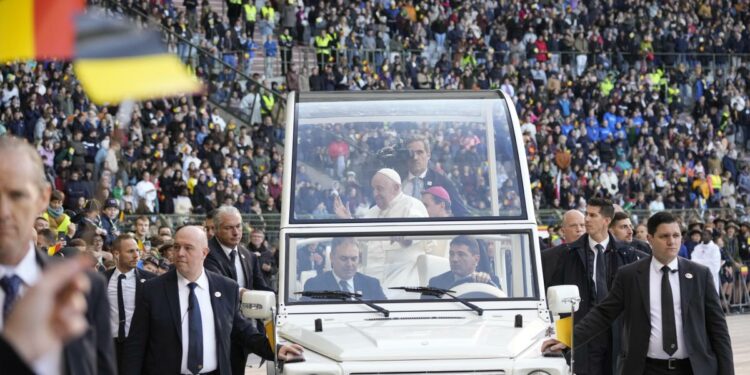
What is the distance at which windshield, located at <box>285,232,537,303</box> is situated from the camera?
9.09 metres

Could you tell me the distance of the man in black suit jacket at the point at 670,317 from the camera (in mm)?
8602

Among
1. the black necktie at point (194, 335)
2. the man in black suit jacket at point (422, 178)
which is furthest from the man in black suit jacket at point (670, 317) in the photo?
the black necktie at point (194, 335)

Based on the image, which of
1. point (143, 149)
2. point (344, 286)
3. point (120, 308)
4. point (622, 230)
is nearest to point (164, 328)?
point (344, 286)

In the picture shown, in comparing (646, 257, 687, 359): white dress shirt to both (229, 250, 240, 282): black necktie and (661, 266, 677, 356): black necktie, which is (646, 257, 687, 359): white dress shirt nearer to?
(661, 266, 677, 356): black necktie

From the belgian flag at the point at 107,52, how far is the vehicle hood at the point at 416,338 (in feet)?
17.6

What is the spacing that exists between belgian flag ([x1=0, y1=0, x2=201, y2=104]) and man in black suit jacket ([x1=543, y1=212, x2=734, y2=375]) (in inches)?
247

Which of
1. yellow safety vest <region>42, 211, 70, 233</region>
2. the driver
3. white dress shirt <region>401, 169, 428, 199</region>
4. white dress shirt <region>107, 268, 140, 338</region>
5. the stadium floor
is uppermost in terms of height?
white dress shirt <region>401, 169, 428, 199</region>

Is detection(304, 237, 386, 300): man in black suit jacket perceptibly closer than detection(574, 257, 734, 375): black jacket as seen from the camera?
No

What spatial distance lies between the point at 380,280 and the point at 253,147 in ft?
67.1

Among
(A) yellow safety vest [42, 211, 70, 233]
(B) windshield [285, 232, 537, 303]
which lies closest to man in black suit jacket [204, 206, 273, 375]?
(B) windshield [285, 232, 537, 303]

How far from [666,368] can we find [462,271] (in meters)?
1.44

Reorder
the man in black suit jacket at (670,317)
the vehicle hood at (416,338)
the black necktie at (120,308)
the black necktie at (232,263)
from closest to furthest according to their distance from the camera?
1. the vehicle hood at (416,338)
2. the man in black suit jacket at (670,317)
3. the black necktie at (120,308)
4. the black necktie at (232,263)

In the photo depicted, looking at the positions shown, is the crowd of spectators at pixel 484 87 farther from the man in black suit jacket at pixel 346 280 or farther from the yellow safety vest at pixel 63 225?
the man in black suit jacket at pixel 346 280

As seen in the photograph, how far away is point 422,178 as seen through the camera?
Result: 386 inches
